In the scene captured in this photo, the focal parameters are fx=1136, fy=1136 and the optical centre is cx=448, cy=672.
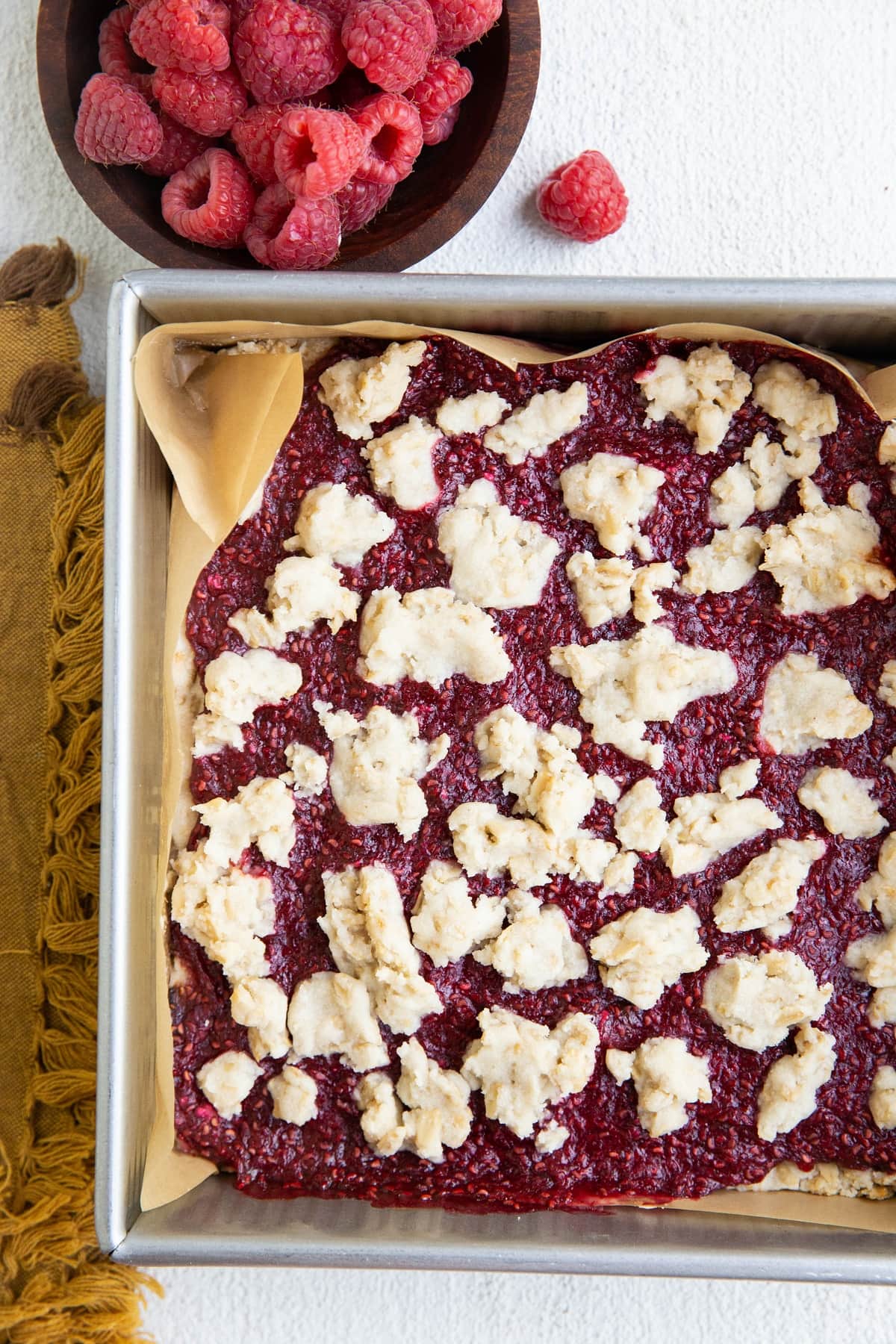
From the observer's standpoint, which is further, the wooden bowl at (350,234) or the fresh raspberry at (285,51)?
the wooden bowl at (350,234)

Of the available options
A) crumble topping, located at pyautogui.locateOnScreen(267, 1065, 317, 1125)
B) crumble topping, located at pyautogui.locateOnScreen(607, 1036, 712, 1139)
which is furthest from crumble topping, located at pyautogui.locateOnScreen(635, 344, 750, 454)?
crumble topping, located at pyautogui.locateOnScreen(267, 1065, 317, 1125)

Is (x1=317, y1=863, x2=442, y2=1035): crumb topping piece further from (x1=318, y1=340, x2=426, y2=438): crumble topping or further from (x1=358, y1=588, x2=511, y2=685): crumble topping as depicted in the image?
(x1=318, y1=340, x2=426, y2=438): crumble topping

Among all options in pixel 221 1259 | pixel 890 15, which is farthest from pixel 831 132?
pixel 221 1259

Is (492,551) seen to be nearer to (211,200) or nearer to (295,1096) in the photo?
(211,200)

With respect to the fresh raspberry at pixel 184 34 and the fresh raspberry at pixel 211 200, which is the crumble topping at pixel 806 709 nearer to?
A: the fresh raspberry at pixel 211 200

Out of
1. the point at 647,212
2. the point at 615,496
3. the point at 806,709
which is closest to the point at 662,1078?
the point at 806,709

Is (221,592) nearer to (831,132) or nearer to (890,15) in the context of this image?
(831,132)

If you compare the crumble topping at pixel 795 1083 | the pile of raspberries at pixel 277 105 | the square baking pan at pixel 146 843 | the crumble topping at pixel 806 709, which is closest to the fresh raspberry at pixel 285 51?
the pile of raspberries at pixel 277 105

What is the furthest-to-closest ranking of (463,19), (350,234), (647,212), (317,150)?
(647,212)
(350,234)
(463,19)
(317,150)
